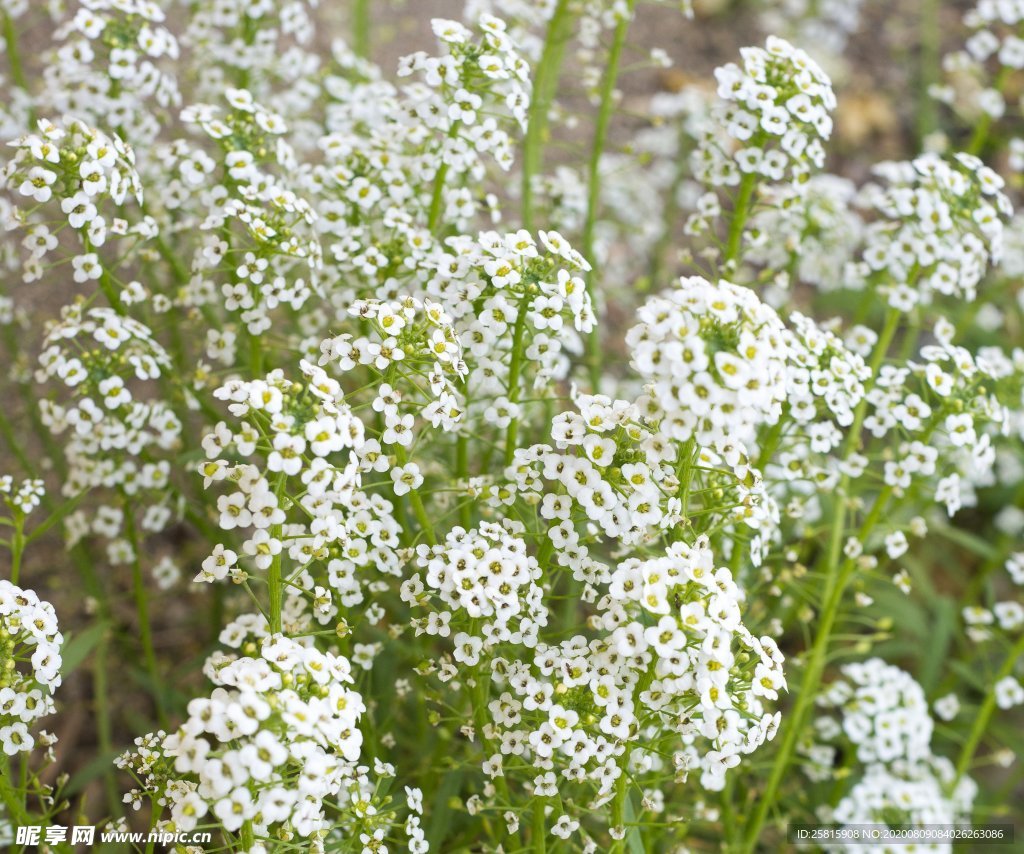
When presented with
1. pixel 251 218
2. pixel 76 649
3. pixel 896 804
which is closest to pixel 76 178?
pixel 251 218

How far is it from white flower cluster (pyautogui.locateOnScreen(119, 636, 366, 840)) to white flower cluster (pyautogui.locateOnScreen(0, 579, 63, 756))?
501 millimetres

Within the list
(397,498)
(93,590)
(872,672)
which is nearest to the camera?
(397,498)

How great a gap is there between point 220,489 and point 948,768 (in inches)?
142

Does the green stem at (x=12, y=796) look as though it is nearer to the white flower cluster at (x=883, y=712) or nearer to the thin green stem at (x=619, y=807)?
the thin green stem at (x=619, y=807)

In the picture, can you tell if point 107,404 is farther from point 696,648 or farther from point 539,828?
point 696,648

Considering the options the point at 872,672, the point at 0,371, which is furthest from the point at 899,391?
the point at 0,371

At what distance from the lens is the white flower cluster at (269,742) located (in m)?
2.48

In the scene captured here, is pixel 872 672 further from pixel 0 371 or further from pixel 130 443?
pixel 0 371

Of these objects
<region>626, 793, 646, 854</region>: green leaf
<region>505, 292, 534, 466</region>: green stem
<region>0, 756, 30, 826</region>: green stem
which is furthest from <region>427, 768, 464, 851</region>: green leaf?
<region>0, 756, 30, 826</region>: green stem

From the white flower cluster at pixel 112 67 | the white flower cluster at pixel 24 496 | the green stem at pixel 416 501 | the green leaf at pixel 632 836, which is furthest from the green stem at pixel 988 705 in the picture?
the white flower cluster at pixel 112 67

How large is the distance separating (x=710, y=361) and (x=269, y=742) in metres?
1.43

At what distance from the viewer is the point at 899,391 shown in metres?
3.97

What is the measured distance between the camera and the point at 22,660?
10.1ft

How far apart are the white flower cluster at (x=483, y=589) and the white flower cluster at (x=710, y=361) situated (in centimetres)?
63
